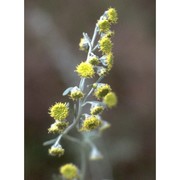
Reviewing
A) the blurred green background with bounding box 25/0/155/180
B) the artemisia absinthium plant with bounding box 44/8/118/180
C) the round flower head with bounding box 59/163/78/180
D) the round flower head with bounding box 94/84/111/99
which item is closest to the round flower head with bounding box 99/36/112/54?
the artemisia absinthium plant with bounding box 44/8/118/180

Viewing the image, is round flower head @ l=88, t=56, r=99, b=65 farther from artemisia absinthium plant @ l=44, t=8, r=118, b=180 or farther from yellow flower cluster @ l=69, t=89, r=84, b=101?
yellow flower cluster @ l=69, t=89, r=84, b=101

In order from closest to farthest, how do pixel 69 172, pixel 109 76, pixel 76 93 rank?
pixel 76 93
pixel 69 172
pixel 109 76

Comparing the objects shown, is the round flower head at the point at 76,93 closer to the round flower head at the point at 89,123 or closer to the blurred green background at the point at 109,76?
the round flower head at the point at 89,123

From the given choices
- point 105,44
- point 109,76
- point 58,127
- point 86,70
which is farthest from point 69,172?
point 109,76

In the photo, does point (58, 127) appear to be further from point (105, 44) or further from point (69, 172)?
point (105, 44)

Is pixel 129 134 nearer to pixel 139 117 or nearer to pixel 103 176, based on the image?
pixel 139 117

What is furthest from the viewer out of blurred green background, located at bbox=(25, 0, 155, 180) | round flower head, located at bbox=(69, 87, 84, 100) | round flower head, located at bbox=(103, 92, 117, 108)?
blurred green background, located at bbox=(25, 0, 155, 180)

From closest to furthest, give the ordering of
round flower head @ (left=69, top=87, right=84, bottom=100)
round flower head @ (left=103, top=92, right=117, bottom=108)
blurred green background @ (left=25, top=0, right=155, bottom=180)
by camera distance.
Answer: round flower head @ (left=69, top=87, right=84, bottom=100)
round flower head @ (left=103, top=92, right=117, bottom=108)
blurred green background @ (left=25, top=0, right=155, bottom=180)

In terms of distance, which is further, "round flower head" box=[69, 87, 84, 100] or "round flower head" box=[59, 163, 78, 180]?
"round flower head" box=[59, 163, 78, 180]
